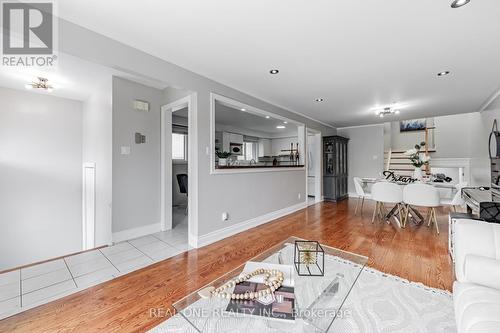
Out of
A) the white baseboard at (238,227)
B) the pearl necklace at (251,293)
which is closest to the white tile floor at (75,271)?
the white baseboard at (238,227)

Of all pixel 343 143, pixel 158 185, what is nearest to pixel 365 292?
pixel 158 185

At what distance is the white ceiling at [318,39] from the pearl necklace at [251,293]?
198cm

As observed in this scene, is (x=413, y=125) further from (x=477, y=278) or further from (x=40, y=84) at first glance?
(x=40, y=84)

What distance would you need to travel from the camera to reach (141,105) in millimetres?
3291

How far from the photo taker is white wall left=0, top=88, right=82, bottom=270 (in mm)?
3232

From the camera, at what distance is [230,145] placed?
273 inches

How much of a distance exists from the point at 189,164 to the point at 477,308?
2.87 metres

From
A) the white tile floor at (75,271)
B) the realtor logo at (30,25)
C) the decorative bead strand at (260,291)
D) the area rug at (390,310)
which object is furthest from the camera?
the white tile floor at (75,271)

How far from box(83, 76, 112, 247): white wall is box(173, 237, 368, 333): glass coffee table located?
2447 mm

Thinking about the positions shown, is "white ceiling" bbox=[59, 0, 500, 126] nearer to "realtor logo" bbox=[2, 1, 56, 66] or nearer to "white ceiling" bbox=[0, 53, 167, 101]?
"realtor logo" bbox=[2, 1, 56, 66]

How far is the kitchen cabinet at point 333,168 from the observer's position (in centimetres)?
620

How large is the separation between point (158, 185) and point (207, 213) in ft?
3.87

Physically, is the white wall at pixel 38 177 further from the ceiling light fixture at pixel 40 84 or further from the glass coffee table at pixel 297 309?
the glass coffee table at pixel 297 309

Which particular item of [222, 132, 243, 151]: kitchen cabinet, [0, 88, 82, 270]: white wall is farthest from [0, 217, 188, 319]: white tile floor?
[222, 132, 243, 151]: kitchen cabinet
